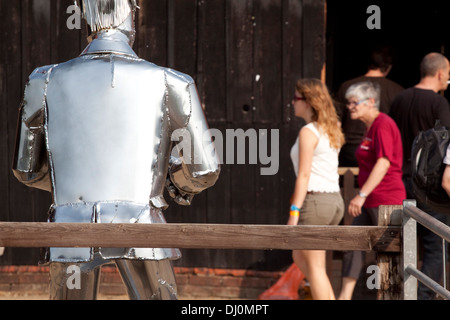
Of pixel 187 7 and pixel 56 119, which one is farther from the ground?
pixel 187 7

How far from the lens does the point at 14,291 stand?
7211 millimetres

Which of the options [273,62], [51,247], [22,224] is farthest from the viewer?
[273,62]

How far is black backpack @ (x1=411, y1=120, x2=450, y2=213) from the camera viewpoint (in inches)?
191

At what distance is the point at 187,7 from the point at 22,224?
3900 mm

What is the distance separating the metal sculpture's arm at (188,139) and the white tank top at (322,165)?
82.2 inches

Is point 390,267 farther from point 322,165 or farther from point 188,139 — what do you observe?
point 322,165

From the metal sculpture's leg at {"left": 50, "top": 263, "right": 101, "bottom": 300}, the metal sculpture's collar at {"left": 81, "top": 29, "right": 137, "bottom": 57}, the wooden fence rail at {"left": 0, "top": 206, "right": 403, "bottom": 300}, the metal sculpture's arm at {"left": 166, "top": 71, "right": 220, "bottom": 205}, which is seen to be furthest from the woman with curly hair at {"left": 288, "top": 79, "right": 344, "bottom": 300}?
the wooden fence rail at {"left": 0, "top": 206, "right": 403, "bottom": 300}

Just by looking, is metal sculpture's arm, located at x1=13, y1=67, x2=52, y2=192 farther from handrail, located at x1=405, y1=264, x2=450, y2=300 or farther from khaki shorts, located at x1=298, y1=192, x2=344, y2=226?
khaki shorts, located at x1=298, y1=192, x2=344, y2=226

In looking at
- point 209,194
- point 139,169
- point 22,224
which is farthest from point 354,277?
point 22,224

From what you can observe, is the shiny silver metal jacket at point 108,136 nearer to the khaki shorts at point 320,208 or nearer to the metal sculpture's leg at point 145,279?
the metal sculpture's leg at point 145,279

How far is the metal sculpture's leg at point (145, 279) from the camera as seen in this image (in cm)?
383

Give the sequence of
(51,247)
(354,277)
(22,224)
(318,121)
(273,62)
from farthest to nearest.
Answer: (273,62) < (354,277) < (318,121) < (51,247) < (22,224)

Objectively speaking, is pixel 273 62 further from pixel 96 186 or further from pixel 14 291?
pixel 96 186

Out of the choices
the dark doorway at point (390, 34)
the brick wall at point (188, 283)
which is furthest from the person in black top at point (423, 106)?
the dark doorway at point (390, 34)
